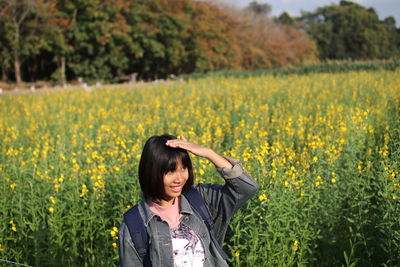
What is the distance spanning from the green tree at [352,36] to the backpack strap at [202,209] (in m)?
64.0

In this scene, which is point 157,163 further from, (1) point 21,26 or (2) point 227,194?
(1) point 21,26

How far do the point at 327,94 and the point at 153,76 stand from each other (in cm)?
2691

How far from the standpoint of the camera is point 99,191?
366 centimetres

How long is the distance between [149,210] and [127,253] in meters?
0.21

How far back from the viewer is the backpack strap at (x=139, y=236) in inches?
74.8

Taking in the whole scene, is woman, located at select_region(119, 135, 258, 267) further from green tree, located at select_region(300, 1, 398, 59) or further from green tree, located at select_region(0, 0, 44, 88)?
green tree, located at select_region(300, 1, 398, 59)

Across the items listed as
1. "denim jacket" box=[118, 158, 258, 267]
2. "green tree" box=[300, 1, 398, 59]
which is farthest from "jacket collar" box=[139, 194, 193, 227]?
"green tree" box=[300, 1, 398, 59]

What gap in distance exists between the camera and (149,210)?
1959mm

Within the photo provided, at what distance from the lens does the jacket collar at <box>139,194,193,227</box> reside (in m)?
1.94

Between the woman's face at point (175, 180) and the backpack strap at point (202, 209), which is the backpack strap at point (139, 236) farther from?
the backpack strap at point (202, 209)

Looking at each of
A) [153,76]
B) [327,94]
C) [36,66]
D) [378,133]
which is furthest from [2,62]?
[378,133]

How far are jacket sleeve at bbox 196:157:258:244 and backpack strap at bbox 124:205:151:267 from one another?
415mm

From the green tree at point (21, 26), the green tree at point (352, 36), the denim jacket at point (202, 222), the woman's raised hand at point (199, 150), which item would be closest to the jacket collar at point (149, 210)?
the denim jacket at point (202, 222)

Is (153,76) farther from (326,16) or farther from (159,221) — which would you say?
(326,16)
